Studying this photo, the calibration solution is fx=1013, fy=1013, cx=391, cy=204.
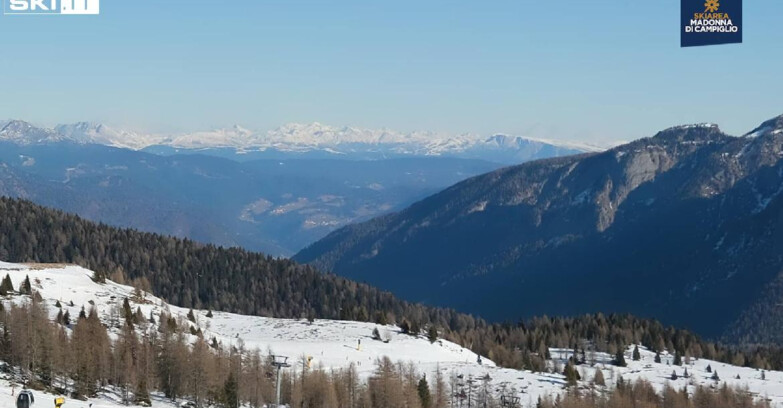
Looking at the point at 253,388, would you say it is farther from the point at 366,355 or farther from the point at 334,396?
the point at 366,355

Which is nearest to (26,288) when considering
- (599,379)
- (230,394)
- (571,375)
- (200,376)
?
(200,376)

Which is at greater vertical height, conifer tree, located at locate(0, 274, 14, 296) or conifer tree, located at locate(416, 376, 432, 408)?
conifer tree, located at locate(0, 274, 14, 296)

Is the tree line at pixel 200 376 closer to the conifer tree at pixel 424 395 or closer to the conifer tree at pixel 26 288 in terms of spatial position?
the conifer tree at pixel 424 395

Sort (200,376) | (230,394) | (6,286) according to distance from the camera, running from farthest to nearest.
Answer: (6,286) → (200,376) → (230,394)

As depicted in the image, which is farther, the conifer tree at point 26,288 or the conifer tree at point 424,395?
the conifer tree at point 26,288

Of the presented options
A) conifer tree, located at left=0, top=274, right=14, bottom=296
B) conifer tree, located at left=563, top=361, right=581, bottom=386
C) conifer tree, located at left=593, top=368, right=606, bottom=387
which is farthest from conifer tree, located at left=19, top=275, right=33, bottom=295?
conifer tree, located at left=593, top=368, right=606, bottom=387

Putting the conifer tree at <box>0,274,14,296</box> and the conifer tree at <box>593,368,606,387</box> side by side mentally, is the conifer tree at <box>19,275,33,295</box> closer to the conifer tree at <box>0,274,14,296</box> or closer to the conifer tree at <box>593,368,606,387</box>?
the conifer tree at <box>0,274,14,296</box>

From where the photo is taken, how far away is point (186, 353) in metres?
140

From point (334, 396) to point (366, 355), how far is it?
44767mm

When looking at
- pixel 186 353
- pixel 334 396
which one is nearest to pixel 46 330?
pixel 186 353

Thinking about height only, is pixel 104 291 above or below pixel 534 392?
above

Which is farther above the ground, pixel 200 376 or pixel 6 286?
pixel 6 286

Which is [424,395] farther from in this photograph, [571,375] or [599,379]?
[599,379]

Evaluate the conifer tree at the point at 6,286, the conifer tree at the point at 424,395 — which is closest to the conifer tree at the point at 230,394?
the conifer tree at the point at 424,395
